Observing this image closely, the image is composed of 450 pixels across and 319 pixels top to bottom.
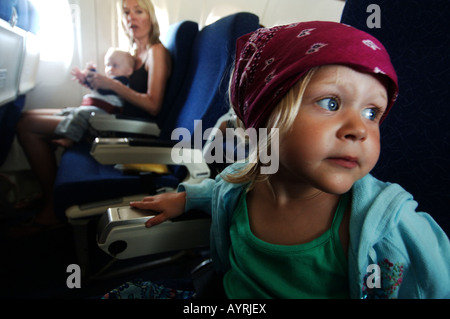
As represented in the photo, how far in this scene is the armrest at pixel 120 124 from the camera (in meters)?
1.43

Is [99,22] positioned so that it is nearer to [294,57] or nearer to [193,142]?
[193,142]

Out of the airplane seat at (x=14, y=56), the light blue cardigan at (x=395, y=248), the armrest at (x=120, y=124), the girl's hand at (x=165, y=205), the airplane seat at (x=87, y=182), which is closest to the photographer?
the light blue cardigan at (x=395, y=248)

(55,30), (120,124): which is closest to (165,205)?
(120,124)

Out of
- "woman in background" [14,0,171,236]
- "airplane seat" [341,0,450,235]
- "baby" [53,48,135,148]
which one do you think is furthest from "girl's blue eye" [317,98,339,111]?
"baby" [53,48,135,148]

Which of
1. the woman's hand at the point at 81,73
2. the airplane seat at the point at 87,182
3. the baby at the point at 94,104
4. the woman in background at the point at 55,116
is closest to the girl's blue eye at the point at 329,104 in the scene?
the airplane seat at the point at 87,182

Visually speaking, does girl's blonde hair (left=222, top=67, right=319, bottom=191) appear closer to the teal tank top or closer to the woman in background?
the teal tank top

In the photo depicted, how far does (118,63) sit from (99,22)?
27 cm

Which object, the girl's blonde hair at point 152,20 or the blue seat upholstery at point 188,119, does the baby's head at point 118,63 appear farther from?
the blue seat upholstery at point 188,119

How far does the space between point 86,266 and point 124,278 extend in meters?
0.20

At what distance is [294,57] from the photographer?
0.43 meters

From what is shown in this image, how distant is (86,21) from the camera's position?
164 cm

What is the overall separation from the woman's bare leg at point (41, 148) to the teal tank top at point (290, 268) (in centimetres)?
147
